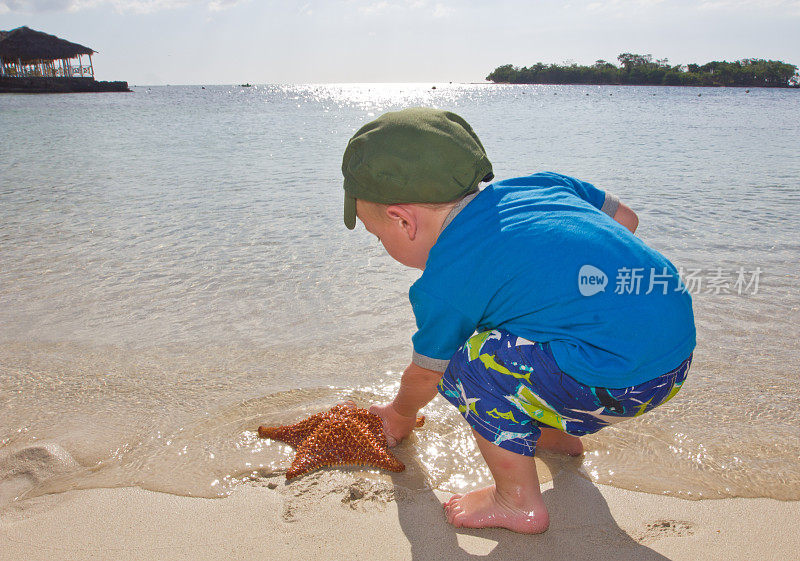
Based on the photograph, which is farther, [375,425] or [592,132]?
[592,132]

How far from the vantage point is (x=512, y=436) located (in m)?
1.62

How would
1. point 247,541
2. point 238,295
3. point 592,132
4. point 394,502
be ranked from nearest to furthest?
point 247,541, point 394,502, point 238,295, point 592,132

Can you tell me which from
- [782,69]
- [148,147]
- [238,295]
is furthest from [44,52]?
[782,69]

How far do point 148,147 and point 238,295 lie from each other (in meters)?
12.2

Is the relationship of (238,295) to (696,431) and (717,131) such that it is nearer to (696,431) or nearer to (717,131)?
(696,431)

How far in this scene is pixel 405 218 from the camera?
5.41 ft

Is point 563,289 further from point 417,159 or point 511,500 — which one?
point 511,500

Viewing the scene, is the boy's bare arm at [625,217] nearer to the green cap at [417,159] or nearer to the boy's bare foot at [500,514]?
the green cap at [417,159]

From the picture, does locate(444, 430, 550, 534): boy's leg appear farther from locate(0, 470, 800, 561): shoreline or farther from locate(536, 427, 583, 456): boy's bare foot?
Result: locate(536, 427, 583, 456): boy's bare foot

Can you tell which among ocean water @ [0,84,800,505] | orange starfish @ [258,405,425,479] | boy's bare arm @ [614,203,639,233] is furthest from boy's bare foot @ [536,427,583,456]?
boy's bare arm @ [614,203,639,233]

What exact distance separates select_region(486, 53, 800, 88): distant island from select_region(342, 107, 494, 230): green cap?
101m

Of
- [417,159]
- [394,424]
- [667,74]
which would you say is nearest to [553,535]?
[394,424]

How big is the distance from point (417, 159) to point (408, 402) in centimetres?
89

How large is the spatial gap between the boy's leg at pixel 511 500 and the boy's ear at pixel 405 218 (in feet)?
2.07
